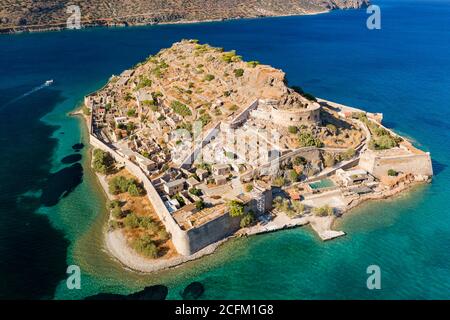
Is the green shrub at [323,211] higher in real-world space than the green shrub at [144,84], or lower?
lower

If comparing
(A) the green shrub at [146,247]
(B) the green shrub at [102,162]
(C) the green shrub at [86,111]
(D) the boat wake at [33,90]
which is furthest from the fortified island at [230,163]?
(D) the boat wake at [33,90]

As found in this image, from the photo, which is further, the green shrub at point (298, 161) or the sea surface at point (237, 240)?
the green shrub at point (298, 161)

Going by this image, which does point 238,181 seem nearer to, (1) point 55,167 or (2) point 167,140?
(2) point 167,140

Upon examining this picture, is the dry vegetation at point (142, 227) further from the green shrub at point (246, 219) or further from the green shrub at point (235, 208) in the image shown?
the green shrub at point (246, 219)

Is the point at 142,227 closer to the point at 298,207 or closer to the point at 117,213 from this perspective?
the point at 117,213

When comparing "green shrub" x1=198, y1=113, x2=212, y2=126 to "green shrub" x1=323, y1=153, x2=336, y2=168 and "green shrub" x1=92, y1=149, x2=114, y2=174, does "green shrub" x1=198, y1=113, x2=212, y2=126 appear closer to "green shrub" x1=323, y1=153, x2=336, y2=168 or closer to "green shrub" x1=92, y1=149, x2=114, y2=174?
"green shrub" x1=92, y1=149, x2=114, y2=174
